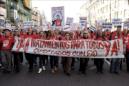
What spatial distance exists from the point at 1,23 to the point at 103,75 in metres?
11.2

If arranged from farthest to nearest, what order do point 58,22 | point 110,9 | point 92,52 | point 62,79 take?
1. point 110,9
2. point 58,22
3. point 92,52
4. point 62,79

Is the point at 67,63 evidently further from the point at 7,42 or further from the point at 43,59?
the point at 7,42

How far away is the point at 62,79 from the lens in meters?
12.7

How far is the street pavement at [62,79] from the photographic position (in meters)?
11.8

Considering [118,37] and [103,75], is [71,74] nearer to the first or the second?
[103,75]

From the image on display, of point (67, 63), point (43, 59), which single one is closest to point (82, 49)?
point (67, 63)

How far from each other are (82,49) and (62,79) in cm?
200

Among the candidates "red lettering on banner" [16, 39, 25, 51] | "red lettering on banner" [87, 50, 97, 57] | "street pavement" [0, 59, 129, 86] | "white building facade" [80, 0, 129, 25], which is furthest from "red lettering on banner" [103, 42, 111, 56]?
"white building facade" [80, 0, 129, 25]

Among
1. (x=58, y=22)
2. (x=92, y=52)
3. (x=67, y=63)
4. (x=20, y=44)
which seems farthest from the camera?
(x=58, y=22)

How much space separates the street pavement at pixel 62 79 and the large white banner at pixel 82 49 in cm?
73

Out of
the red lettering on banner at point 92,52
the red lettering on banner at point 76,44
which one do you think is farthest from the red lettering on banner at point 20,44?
the red lettering on banner at point 92,52

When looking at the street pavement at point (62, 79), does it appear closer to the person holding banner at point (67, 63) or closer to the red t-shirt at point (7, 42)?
the person holding banner at point (67, 63)

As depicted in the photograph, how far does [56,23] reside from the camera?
22219 mm

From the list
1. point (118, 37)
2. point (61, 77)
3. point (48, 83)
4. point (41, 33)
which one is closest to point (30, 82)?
point (48, 83)
